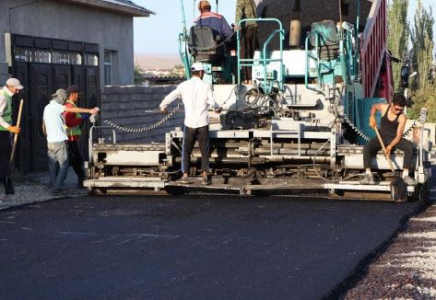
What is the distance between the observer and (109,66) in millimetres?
24594

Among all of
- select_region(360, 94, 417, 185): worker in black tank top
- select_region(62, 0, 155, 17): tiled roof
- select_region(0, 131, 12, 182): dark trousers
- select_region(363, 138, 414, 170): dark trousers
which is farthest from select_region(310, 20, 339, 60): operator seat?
select_region(62, 0, 155, 17): tiled roof

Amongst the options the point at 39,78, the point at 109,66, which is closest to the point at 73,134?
the point at 39,78

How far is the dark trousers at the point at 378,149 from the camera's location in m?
13.2

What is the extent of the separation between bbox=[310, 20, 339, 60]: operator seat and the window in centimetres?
997

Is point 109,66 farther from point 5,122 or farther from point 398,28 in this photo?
point 398,28

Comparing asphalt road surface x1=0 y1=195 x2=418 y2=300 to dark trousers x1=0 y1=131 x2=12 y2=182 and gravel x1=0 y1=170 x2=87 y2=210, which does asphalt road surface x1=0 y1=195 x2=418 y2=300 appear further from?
dark trousers x1=0 y1=131 x2=12 y2=182

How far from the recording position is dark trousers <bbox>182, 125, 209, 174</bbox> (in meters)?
13.8

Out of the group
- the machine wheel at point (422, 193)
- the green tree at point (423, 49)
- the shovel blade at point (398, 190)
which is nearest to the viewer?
the shovel blade at point (398, 190)

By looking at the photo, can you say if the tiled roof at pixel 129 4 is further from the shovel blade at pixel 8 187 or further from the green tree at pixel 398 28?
the green tree at pixel 398 28

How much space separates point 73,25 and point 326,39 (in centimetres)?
785

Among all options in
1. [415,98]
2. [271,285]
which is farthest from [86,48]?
[415,98]

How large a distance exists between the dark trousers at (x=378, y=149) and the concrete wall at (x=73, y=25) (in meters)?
6.67

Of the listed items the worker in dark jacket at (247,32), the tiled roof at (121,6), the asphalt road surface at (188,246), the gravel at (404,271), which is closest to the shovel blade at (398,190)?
the asphalt road surface at (188,246)

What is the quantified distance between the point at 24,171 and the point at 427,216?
26.8 feet
